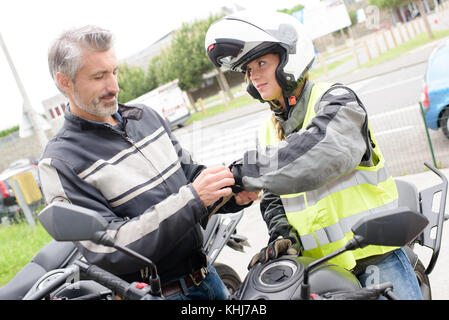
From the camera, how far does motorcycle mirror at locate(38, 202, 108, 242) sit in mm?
1170

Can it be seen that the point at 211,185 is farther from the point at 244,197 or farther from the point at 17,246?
the point at 17,246

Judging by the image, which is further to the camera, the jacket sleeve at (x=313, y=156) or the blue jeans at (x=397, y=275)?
the blue jeans at (x=397, y=275)

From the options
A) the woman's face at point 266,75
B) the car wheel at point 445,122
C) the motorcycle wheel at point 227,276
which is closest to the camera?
the woman's face at point 266,75

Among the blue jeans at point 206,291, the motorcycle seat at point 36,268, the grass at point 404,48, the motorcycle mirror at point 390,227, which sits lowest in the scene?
the grass at point 404,48

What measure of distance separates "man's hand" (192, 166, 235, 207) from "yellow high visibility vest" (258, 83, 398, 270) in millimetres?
315

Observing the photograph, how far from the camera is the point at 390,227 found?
1.22m

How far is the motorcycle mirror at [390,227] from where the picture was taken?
1.21m

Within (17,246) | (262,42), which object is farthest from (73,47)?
(17,246)

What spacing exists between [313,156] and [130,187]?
2.53 ft

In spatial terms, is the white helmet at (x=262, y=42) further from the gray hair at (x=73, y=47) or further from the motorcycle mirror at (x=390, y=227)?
the motorcycle mirror at (x=390, y=227)

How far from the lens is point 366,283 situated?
73.1 inches

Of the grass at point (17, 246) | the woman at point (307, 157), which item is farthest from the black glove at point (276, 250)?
the grass at point (17, 246)

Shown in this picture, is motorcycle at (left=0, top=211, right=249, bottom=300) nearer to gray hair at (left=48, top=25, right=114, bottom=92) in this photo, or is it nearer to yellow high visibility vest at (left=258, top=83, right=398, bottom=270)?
yellow high visibility vest at (left=258, top=83, right=398, bottom=270)

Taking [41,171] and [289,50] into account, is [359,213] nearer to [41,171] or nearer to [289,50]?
[289,50]
